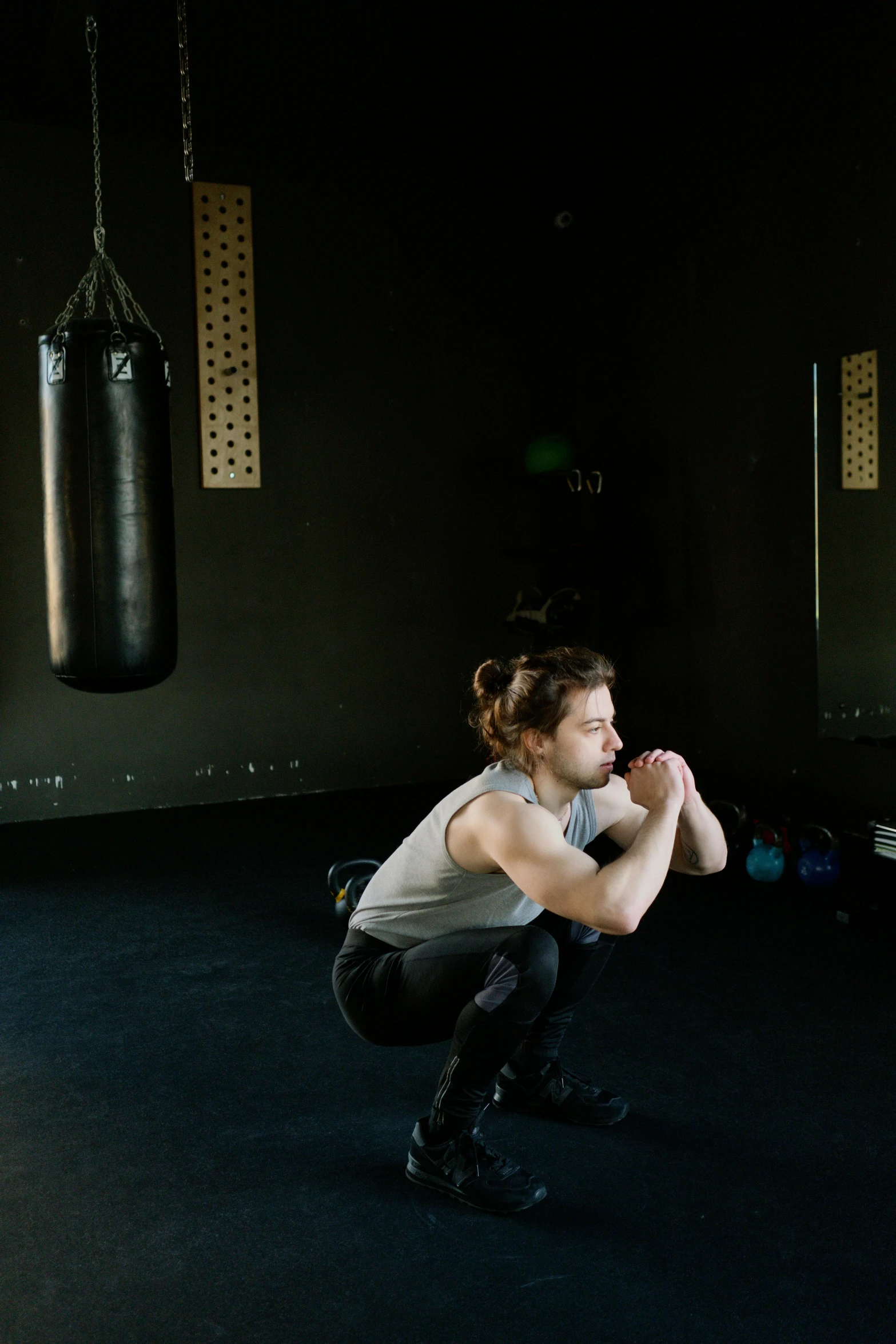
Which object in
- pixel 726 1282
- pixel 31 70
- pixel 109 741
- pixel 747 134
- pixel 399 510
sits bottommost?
pixel 726 1282

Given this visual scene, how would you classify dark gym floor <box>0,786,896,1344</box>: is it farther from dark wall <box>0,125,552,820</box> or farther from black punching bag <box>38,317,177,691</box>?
dark wall <box>0,125,552,820</box>

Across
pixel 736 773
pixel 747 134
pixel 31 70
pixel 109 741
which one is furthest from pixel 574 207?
pixel 109 741

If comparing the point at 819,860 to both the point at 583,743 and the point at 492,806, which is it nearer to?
the point at 583,743

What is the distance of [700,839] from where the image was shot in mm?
2008

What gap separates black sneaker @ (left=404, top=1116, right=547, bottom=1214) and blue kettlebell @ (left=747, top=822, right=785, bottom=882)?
1979 millimetres

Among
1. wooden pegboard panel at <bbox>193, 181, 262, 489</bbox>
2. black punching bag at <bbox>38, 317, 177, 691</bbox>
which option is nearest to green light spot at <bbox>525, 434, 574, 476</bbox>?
wooden pegboard panel at <bbox>193, 181, 262, 489</bbox>

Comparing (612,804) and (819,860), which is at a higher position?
Answer: (612,804)

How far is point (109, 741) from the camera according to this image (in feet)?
16.0

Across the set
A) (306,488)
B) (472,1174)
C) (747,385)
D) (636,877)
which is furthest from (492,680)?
(306,488)

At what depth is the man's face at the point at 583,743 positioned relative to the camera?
187cm

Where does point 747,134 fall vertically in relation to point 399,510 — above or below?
above

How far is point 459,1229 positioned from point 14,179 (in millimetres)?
4347

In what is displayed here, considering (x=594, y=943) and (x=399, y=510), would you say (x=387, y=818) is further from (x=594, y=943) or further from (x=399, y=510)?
(x=594, y=943)

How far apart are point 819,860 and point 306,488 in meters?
2.82
